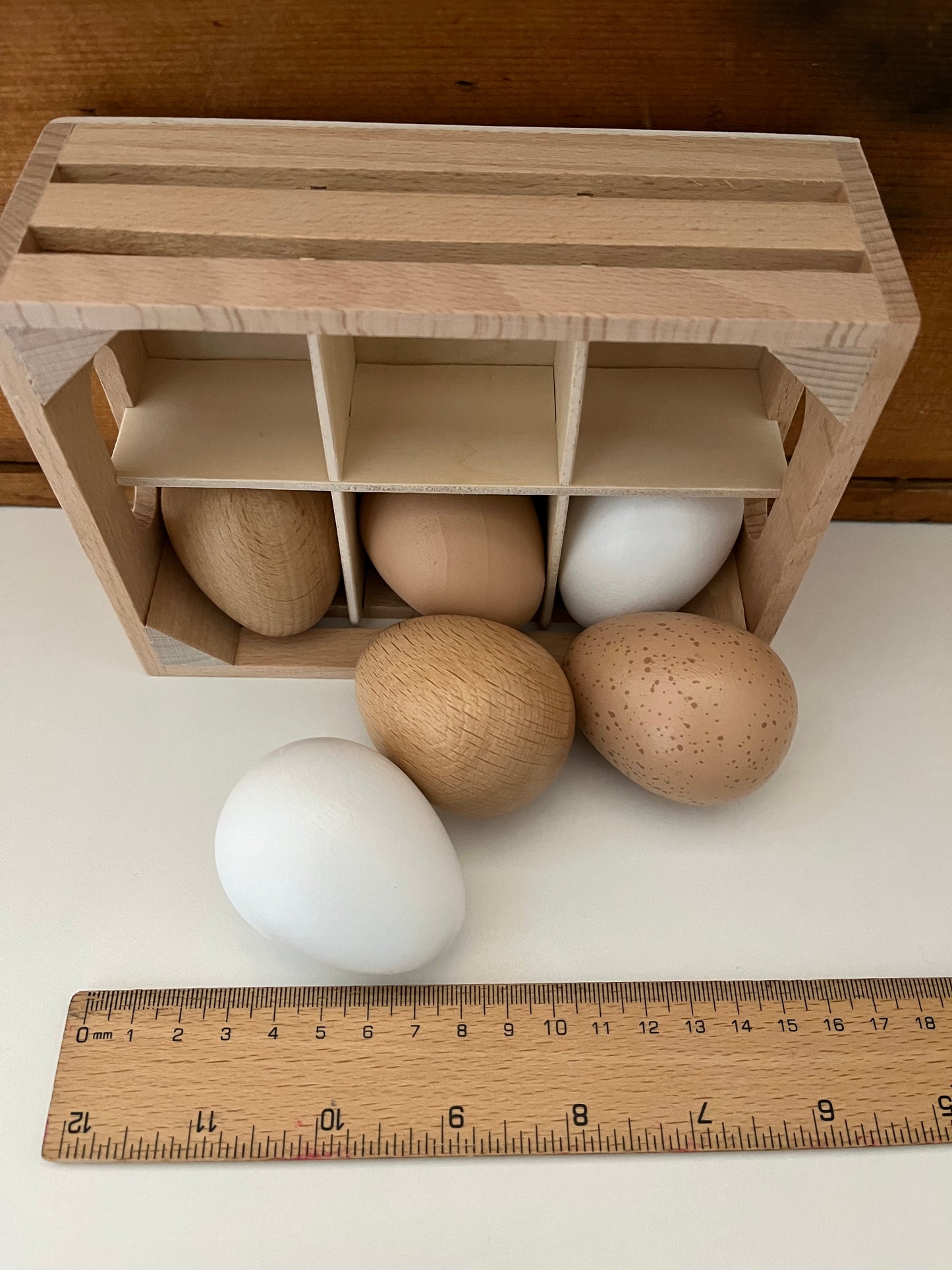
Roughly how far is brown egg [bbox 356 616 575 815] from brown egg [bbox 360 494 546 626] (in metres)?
0.05

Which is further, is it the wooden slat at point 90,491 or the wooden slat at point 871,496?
the wooden slat at point 871,496

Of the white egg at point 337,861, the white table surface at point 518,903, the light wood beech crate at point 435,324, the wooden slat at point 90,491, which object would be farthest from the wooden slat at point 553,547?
the wooden slat at point 90,491

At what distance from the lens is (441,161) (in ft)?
2.54

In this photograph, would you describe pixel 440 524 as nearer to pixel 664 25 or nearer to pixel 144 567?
pixel 144 567

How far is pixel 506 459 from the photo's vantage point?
0.86 metres

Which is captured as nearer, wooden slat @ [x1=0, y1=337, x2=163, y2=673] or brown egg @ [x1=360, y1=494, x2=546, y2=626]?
wooden slat @ [x1=0, y1=337, x2=163, y2=673]

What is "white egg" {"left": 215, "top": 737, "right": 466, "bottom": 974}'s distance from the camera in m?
0.73

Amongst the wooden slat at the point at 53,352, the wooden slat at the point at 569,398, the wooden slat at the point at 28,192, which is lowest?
the wooden slat at the point at 53,352

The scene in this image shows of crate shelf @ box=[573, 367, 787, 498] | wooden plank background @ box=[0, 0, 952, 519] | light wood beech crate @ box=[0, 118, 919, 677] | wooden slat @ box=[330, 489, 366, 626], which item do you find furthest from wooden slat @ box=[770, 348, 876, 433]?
wooden slat @ box=[330, 489, 366, 626]

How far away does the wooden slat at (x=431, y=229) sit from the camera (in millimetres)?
725

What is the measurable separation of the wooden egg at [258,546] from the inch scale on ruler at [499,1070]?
323 millimetres

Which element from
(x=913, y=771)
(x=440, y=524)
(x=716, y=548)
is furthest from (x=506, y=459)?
(x=913, y=771)

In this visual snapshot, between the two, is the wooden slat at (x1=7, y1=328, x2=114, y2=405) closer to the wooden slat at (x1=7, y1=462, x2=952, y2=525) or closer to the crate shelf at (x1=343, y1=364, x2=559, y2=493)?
the crate shelf at (x1=343, y1=364, x2=559, y2=493)

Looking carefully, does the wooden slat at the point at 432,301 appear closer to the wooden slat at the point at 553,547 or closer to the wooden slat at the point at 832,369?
the wooden slat at the point at 832,369
